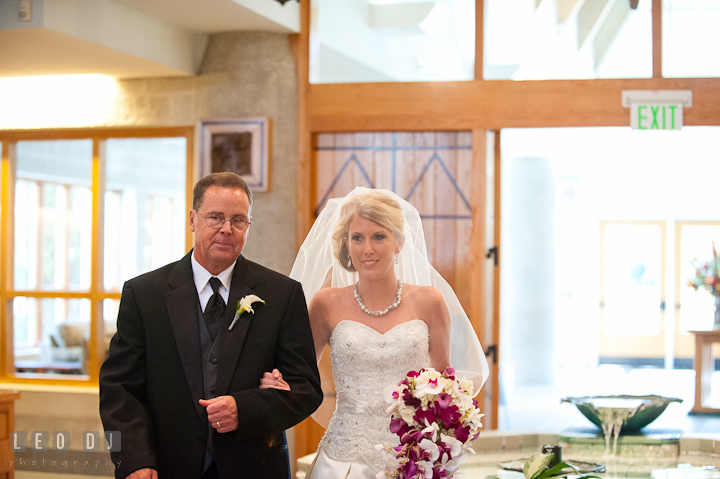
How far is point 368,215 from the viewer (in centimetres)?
261

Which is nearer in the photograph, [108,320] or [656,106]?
[656,106]

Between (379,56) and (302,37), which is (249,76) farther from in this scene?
(379,56)

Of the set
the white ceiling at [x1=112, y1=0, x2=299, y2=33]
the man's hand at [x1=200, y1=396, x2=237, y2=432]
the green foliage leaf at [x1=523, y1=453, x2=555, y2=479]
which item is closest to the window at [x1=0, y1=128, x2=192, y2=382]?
the white ceiling at [x1=112, y1=0, x2=299, y2=33]

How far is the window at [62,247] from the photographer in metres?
5.30

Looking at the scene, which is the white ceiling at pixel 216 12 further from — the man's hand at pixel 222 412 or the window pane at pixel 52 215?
the man's hand at pixel 222 412

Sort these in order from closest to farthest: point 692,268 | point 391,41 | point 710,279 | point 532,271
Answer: point 391,41, point 710,279, point 532,271, point 692,268

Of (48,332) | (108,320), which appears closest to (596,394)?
(108,320)

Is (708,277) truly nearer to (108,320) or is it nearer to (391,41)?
(391,41)

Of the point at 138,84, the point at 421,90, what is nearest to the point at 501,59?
the point at 421,90

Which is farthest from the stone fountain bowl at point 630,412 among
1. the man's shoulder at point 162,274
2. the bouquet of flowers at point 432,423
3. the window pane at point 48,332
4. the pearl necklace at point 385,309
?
the window pane at point 48,332

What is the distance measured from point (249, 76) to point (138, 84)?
87 centimetres

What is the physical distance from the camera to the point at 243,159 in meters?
4.77

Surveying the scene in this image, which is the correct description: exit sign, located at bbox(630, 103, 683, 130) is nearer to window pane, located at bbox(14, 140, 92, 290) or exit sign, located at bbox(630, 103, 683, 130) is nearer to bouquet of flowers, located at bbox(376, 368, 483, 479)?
bouquet of flowers, located at bbox(376, 368, 483, 479)

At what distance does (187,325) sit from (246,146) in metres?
2.81
